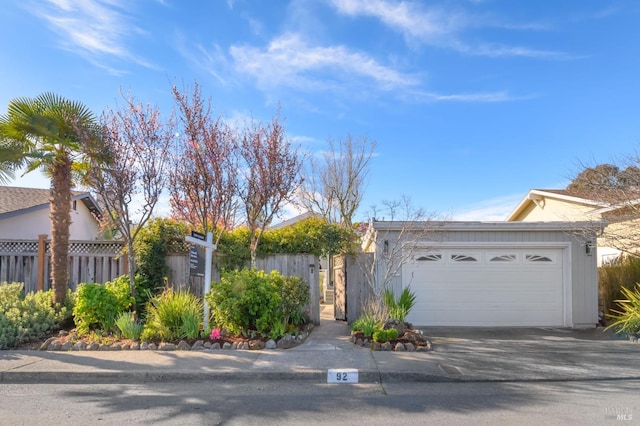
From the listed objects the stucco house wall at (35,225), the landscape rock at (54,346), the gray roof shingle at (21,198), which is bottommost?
the landscape rock at (54,346)

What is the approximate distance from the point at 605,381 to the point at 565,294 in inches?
235

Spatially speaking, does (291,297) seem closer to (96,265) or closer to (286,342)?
(286,342)

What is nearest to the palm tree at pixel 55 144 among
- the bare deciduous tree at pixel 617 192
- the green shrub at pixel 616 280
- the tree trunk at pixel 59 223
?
the tree trunk at pixel 59 223

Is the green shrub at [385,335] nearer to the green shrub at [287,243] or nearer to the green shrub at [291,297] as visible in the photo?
the green shrub at [291,297]

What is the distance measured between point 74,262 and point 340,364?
7873 mm

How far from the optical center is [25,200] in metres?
17.4

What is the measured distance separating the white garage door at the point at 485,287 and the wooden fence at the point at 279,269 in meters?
2.48

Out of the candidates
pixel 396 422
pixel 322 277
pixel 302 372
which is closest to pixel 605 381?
pixel 396 422

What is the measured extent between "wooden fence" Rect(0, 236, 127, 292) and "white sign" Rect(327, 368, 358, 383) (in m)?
6.98

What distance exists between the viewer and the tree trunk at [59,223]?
1039cm

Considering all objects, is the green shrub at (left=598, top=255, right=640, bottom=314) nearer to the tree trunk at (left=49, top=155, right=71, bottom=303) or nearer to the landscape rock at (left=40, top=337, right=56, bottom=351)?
the landscape rock at (left=40, top=337, right=56, bottom=351)

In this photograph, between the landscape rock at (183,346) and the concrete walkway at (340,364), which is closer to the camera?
the concrete walkway at (340,364)

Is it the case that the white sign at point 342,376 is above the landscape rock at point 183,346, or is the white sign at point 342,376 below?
below

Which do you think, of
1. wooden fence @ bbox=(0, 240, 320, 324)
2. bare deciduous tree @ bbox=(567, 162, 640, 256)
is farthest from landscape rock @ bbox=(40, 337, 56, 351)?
bare deciduous tree @ bbox=(567, 162, 640, 256)
